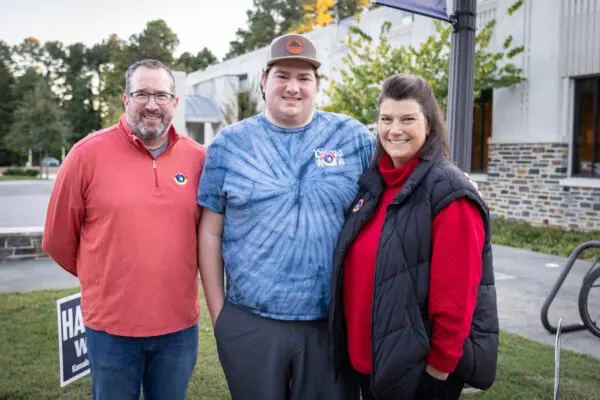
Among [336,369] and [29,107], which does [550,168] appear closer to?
[336,369]

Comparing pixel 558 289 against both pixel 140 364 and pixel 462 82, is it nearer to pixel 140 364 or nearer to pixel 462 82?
pixel 462 82

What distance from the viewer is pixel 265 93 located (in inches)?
103

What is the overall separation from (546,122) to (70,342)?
11.6 metres

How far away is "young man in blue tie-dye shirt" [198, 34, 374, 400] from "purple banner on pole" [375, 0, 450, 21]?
880 millimetres

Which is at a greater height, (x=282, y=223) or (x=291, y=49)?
(x=291, y=49)

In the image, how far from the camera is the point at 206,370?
4492 millimetres

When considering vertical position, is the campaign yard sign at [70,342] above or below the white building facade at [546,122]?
below

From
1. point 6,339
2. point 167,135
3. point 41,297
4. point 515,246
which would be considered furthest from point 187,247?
point 515,246

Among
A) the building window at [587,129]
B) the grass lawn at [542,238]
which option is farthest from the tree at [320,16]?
the grass lawn at [542,238]

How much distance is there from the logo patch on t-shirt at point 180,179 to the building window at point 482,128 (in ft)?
41.5

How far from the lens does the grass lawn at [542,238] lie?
10.3m

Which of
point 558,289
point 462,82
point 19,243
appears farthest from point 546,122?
point 19,243

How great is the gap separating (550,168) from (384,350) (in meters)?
11.7

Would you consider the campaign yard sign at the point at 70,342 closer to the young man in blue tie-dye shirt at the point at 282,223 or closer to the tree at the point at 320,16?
the young man in blue tie-dye shirt at the point at 282,223
